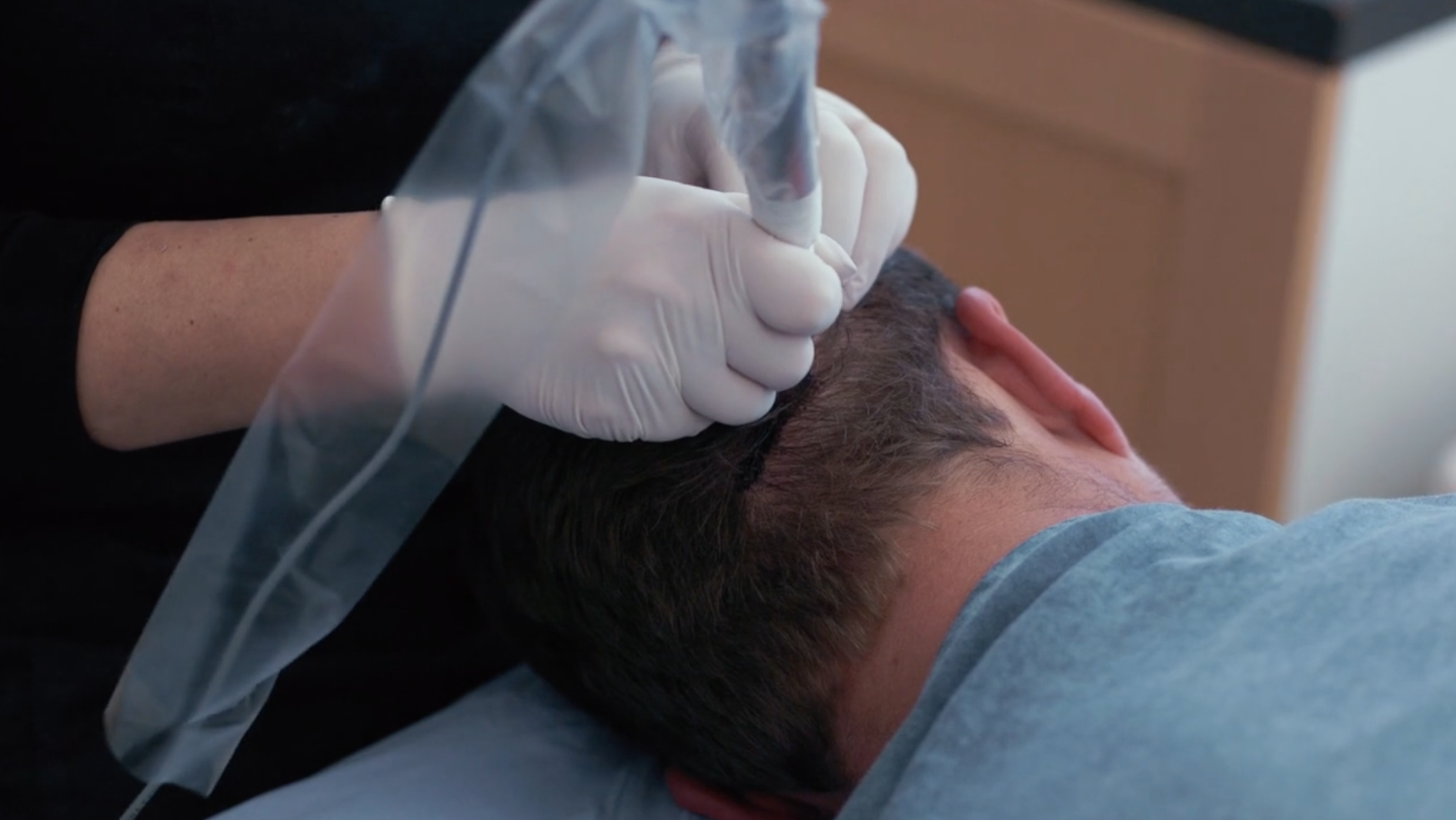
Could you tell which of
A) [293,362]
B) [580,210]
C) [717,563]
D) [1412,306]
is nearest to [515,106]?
[580,210]

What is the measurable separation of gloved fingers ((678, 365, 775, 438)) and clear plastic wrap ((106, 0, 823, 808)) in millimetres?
87

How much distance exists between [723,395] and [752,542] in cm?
9

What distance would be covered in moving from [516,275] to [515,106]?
0.27 ft

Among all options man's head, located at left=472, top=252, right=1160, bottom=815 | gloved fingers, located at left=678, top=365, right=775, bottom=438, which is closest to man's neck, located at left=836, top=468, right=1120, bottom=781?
man's head, located at left=472, top=252, right=1160, bottom=815

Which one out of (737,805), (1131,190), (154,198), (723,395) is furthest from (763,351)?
(1131,190)

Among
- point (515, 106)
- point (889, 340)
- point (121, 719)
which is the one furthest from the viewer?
point (889, 340)

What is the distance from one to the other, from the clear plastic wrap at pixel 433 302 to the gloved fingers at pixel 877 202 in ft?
0.44

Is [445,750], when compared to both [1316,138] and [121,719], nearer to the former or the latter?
[121,719]

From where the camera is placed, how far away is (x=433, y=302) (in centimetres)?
67

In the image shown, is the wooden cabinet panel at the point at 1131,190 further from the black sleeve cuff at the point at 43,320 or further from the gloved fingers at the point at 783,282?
the black sleeve cuff at the point at 43,320

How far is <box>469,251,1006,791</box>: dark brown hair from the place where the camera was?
31.8 inches

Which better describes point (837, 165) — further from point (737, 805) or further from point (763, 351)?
point (737, 805)

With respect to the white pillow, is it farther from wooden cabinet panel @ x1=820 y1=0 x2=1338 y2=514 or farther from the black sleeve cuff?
wooden cabinet panel @ x1=820 y1=0 x2=1338 y2=514

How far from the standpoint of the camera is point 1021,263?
5.97 ft
